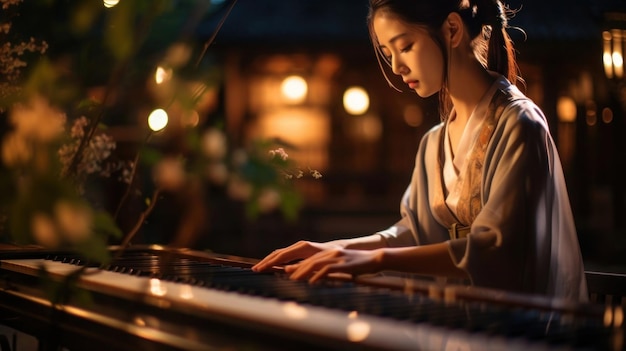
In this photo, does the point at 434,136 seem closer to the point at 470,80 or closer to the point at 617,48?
the point at 470,80

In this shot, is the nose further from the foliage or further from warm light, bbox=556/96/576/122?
warm light, bbox=556/96/576/122

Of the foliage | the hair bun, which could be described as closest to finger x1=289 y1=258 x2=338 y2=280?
the foliage

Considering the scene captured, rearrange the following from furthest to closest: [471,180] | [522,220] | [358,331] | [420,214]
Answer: [420,214] < [471,180] < [522,220] < [358,331]

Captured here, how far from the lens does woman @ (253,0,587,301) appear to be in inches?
94.0

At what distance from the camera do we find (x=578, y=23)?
1517cm

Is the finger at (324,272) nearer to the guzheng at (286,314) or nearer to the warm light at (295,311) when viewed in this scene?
the guzheng at (286,314)

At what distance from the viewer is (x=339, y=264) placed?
221 cm

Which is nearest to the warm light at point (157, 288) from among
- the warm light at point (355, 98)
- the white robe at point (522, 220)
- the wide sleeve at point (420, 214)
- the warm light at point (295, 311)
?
the warm light at point (295, 311)

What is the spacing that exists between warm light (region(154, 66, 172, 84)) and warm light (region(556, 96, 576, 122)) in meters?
15.7

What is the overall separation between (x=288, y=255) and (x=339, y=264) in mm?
419

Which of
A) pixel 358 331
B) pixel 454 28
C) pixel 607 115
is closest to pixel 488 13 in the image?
pixel 454 28

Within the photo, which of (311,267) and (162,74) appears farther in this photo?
(311,267)

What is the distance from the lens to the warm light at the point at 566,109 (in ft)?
54.8

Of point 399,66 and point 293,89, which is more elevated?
point 293,89
